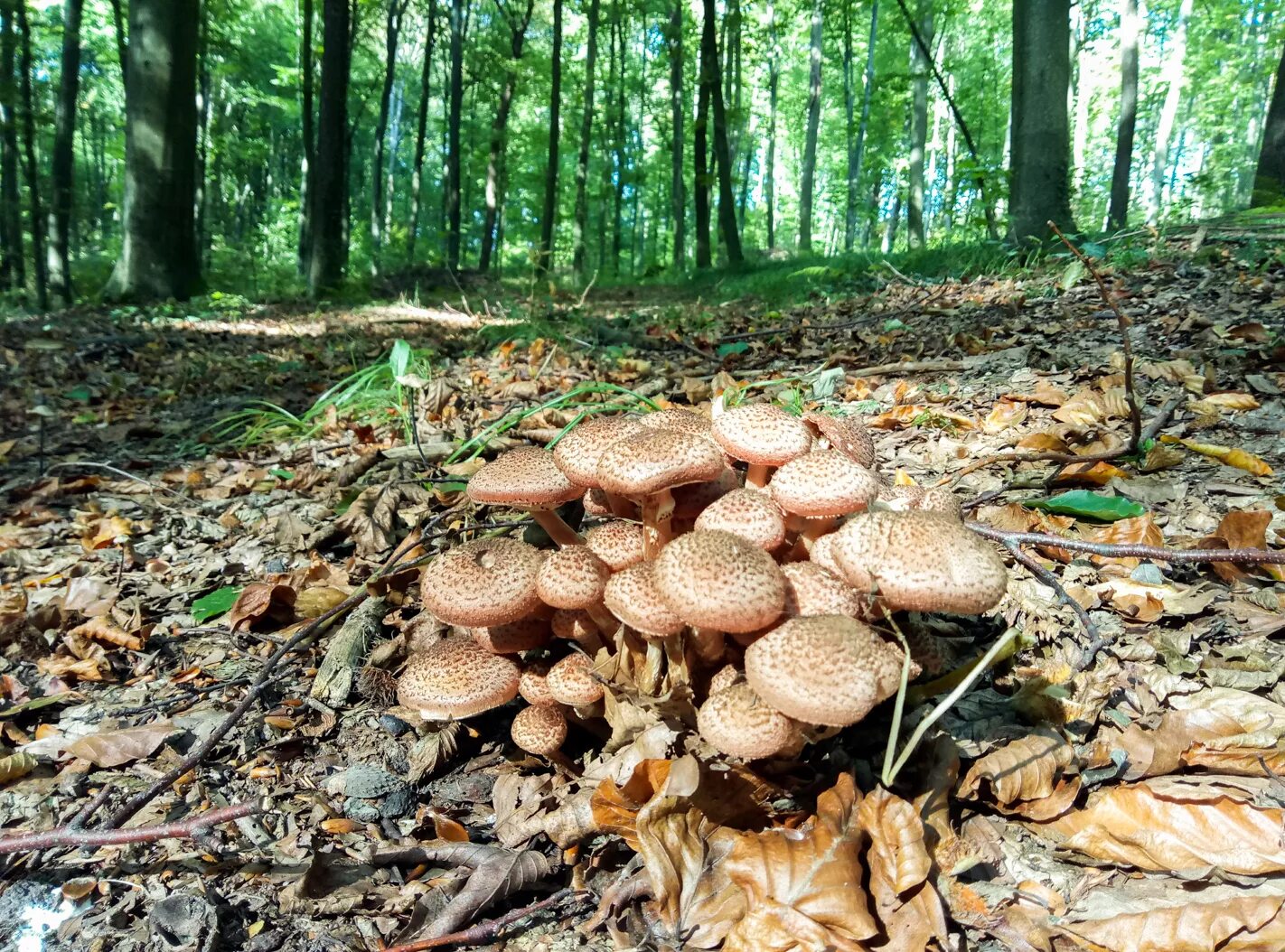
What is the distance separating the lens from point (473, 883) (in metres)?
1.71

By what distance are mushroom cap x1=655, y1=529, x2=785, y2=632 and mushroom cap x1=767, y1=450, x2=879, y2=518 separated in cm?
19

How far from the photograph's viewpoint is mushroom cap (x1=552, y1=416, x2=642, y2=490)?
6.27ft

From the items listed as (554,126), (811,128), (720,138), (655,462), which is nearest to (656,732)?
(655,462)

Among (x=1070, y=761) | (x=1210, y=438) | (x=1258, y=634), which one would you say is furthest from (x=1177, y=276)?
(x=1070, y=761)

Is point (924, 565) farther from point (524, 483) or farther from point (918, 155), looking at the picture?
point (918, 155)

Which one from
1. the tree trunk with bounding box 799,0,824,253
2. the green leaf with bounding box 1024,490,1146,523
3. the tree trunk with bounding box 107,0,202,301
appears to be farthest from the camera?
the tree trunk with bounding box 799,0,824,253

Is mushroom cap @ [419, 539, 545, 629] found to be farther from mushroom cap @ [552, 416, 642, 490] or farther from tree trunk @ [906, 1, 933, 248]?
tree trunk @ [906, 1, 933, 248]

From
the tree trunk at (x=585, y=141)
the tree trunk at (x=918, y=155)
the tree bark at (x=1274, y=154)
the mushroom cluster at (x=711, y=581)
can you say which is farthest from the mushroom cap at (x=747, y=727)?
the tree trunk at (x=585, y=141)

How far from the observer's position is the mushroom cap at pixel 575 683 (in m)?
1.96

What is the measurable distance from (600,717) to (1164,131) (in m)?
33.8

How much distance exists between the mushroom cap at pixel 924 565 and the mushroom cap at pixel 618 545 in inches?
23.3

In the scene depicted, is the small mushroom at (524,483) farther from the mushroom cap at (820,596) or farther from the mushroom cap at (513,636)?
the mushroom cap at (820,596)

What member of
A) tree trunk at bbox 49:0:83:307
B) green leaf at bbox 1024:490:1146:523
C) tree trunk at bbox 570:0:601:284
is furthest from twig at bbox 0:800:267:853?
tree trunk at bbox 570:0:601:284

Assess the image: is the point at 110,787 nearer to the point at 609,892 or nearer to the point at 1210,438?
the point at 609,892
